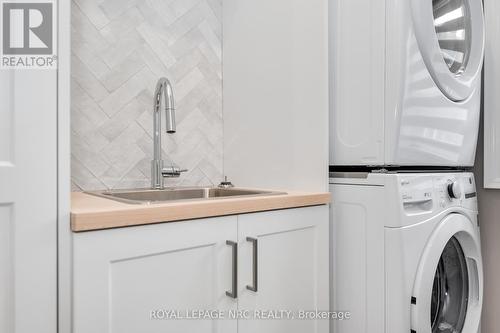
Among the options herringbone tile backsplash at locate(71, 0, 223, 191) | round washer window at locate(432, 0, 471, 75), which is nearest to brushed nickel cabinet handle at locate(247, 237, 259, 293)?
herringbone tile backsplash at locate(71, 0, 223, 191)

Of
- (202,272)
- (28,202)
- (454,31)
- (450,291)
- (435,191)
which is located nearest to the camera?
(28,202)

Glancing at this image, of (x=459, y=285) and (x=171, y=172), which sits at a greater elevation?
(x=171, y=172)

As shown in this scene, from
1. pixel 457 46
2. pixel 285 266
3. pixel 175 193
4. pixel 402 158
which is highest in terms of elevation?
pixel 457 46

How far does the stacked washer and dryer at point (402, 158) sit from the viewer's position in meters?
1.25

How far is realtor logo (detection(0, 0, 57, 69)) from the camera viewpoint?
811 mm

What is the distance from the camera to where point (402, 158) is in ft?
4.24

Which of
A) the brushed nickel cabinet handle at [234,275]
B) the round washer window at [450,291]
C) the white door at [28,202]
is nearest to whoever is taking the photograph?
the white door at [28,202]

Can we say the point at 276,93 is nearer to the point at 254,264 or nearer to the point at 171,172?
the point at 171,172

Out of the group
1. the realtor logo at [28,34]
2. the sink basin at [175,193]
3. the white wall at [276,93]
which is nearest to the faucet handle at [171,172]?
the sink basin at [175,193]

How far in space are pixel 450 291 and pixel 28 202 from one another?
5.54 feet

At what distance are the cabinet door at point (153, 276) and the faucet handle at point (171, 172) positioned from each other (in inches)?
22.7

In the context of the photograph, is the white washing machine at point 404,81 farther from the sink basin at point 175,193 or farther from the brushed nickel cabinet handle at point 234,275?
the brushed nickel cabinet handle at point 234,275

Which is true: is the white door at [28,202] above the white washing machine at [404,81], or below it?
below

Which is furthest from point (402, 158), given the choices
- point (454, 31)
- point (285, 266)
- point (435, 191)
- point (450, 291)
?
point (450, 291)
